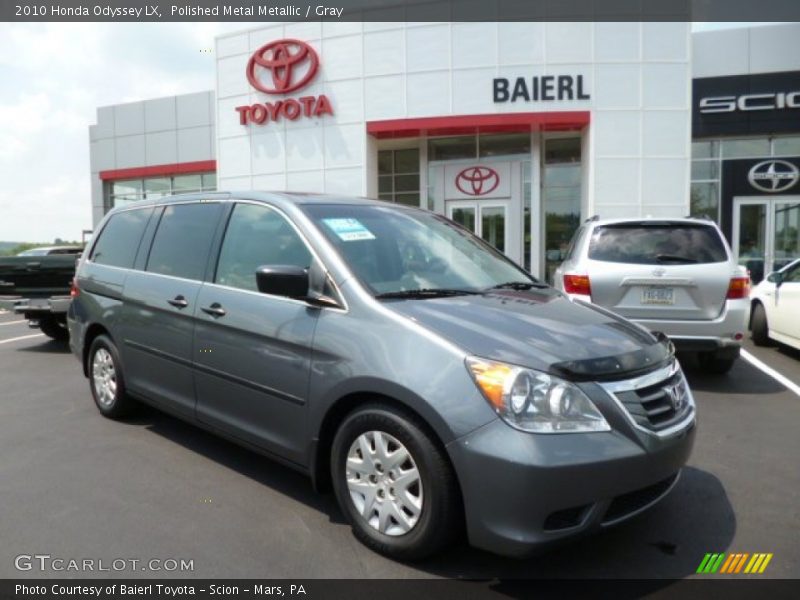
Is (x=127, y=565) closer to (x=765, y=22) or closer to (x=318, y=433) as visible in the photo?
(x=318, y=433)

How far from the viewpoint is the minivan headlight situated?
2.47m

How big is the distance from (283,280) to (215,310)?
2.72 feet

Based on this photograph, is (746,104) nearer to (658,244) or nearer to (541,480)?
(658,244)

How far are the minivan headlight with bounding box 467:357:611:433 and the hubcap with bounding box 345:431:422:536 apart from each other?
19.3 inches

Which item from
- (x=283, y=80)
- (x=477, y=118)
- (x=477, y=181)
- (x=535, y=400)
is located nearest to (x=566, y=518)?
(x=535, y=400)

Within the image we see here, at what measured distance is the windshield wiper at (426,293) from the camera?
313 centimetres

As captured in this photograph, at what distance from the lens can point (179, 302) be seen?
3.98 metres

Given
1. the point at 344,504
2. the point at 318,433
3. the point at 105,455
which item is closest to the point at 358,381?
the point at 318,433

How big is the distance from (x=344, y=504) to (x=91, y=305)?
10.6ft

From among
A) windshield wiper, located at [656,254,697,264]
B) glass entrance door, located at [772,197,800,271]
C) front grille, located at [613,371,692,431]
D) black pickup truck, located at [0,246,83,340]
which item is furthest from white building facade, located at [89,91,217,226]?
front grille, located at [613,371,692,431]

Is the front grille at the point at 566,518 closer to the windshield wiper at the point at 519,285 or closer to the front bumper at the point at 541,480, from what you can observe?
the front bumper at the point at 541,480

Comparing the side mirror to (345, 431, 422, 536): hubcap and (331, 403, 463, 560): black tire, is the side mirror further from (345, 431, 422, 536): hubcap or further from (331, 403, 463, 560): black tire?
(345, 431, 422, 536): hubcap

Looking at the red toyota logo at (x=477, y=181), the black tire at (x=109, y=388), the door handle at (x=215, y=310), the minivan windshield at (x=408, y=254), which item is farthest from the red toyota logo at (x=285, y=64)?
the door handle at (x=215, y=310)

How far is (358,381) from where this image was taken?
2832 mm
